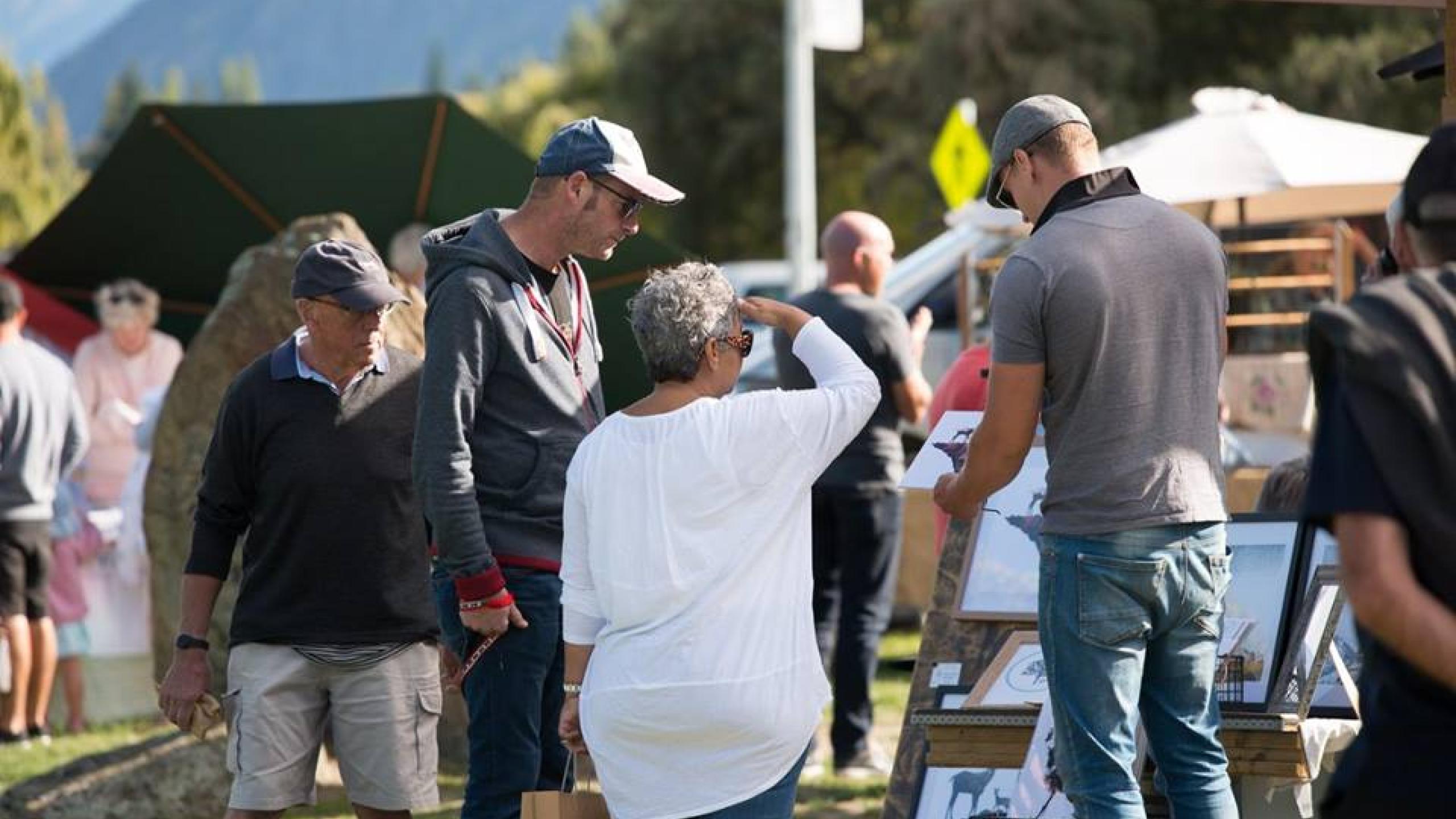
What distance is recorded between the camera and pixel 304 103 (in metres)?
10.4

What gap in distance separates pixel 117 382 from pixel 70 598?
115 cm

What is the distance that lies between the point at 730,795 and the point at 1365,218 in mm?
12090

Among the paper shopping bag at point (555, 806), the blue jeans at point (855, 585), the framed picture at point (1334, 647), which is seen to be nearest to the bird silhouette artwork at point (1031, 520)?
the framed picture at point (1334, 647)

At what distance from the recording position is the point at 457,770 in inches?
341

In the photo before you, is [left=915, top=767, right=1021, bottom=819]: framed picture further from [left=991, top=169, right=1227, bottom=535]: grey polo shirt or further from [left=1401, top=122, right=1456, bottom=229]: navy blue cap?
[left=1401, top=122, right=1456, bottom=229]: navy blue cap

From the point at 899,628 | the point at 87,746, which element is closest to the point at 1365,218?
the point at 899,628

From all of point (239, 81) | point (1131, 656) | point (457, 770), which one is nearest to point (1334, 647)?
point (1131, 656)

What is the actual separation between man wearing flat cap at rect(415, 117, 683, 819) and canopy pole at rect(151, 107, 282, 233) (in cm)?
601

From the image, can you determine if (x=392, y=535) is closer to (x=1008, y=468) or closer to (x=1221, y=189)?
(x=1008, y=468)

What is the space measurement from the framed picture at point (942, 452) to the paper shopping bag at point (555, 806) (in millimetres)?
1621

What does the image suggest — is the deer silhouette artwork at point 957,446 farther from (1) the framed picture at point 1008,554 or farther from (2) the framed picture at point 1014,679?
(2) the framed picture at point 1014,679

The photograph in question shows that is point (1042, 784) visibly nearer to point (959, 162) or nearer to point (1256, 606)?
point (1256, 606)

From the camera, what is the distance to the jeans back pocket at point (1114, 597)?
181 inches

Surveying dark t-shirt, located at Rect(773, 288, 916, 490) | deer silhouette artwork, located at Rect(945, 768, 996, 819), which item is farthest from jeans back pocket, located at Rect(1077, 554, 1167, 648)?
dark t-shirt, located at Rect(773, 288, 916, 490)
